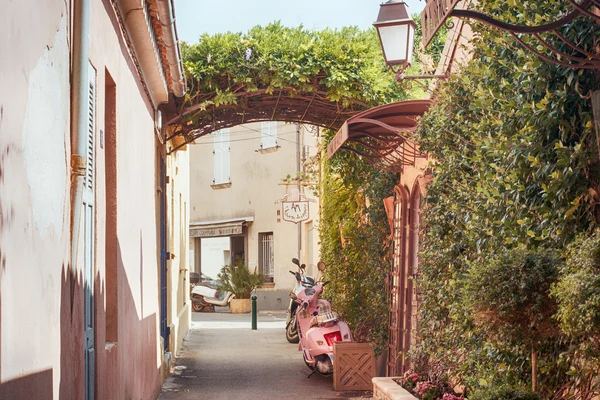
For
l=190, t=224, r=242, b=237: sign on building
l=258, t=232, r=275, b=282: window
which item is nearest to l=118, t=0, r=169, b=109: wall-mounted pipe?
l=258, t=232, r=275, b=282: window

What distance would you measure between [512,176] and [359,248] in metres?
7.06

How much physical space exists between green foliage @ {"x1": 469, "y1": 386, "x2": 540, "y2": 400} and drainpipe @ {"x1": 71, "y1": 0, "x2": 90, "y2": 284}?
2.26 m

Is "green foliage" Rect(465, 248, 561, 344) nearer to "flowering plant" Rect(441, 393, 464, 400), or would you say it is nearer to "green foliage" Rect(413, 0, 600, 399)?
"green foliage" Rect(413, 0, 600, 399)

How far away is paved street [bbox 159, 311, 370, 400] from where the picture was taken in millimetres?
10422

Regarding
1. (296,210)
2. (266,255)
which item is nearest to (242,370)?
(296,210)

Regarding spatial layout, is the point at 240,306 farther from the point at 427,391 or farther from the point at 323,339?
the point at 427,391

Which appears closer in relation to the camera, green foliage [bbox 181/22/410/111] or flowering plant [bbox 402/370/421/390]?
flowering plant [bbox 402/370/421/390]

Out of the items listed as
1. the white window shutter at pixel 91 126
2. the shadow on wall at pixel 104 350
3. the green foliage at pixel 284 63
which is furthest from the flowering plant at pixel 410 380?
the white window shutter at pixel 91 126

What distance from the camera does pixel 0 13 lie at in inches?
110

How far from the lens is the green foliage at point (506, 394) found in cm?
450

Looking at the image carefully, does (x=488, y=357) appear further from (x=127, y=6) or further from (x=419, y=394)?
(x=127, y=6)

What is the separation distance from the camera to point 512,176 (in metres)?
4.89

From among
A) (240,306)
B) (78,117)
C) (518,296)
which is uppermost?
(78,117)

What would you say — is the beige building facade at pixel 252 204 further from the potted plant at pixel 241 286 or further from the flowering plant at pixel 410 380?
the flowering plant at pixel 410 380
